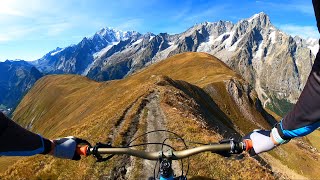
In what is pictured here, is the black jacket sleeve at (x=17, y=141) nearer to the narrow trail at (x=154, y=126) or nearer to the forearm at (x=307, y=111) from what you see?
the forearm at (x=307, y=111)

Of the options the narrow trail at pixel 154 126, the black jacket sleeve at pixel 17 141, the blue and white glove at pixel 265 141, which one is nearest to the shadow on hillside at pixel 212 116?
the narrow trail at pixel 154 126

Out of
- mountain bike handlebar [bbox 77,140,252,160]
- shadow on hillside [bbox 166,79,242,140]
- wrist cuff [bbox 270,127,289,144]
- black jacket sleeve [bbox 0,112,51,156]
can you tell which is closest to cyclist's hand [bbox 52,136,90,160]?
black jacket sleeve [bbox 0,112,51,156]

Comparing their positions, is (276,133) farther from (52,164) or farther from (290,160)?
(290,160)

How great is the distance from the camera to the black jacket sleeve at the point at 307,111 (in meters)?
5.52

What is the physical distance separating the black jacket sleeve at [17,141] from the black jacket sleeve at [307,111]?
16.5ft

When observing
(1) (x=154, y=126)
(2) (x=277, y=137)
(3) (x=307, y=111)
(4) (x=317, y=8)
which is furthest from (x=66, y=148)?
(1) (x=154, y=126)

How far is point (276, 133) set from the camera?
665cm

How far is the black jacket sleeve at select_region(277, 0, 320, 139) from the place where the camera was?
552 cm

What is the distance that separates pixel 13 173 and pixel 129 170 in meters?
8.63

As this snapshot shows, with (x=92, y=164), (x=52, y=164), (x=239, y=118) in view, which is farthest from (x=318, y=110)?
(x=239, y=118)

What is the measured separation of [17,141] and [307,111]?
223 inches

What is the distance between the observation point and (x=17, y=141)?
692cm

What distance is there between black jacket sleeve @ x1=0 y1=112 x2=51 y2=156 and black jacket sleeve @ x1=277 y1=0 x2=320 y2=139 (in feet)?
16.5

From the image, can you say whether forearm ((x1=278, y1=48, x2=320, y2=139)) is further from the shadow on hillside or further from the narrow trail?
the shadow on hillside
